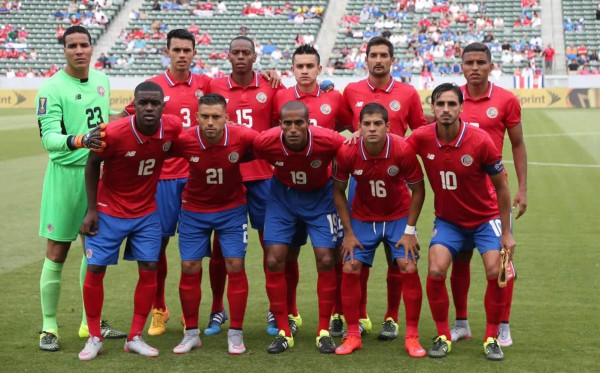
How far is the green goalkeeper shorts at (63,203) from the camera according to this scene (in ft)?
24.6

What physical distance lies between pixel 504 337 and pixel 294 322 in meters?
1.88

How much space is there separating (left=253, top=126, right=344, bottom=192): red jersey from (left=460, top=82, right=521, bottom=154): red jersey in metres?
1.24

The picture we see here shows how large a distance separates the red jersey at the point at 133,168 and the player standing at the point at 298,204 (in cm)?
78

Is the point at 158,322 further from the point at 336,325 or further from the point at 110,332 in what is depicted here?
the point at 336,325

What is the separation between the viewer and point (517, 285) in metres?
9.62

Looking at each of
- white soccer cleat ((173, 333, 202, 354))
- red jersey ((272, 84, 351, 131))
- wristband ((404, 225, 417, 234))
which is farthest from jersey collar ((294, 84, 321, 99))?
white soccer cleat ((173, 333, 202, 354))

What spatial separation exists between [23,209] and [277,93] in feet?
24.8

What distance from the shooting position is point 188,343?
24.0 feet

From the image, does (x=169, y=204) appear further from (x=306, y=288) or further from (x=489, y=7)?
(x=489, y=7)

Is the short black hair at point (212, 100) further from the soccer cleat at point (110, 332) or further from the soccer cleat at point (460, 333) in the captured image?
the soccer cleat at point (460, 333)

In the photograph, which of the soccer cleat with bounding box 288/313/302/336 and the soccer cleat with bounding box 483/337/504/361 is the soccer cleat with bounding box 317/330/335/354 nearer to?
the soccer cleat with bounding box 288/313/302/336

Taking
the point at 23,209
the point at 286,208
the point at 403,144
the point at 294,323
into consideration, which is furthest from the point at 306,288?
the point at 23,209

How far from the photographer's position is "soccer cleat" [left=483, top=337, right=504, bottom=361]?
6957 millimetres

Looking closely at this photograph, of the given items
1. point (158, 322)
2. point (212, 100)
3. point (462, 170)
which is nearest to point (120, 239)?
point (158, 322)
